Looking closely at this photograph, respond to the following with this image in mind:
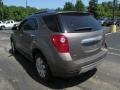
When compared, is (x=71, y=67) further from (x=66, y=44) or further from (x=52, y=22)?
(x=52, y=22)

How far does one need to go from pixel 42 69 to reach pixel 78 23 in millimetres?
1496

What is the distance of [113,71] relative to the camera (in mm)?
7215

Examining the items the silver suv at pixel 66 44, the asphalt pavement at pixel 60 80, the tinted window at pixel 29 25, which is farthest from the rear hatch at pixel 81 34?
the tinted window at pixel 29 25

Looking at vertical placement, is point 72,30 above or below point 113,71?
above

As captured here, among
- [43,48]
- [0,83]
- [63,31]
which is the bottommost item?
[0,83]

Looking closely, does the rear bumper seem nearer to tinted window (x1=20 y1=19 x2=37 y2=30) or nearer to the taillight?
the taillight

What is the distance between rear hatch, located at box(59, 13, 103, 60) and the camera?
18.8ft

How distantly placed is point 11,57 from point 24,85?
363 centimetres

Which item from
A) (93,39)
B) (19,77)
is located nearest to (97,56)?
(93,39)

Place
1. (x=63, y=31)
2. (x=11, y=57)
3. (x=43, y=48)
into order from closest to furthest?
(x=63, y=31) → (x=43, y=48) → (x=11, y=57)

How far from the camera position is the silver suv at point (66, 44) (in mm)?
5695

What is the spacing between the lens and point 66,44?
18.6 feet

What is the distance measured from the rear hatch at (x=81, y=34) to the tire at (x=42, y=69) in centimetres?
85

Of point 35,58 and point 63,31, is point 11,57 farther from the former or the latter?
point 63,31
